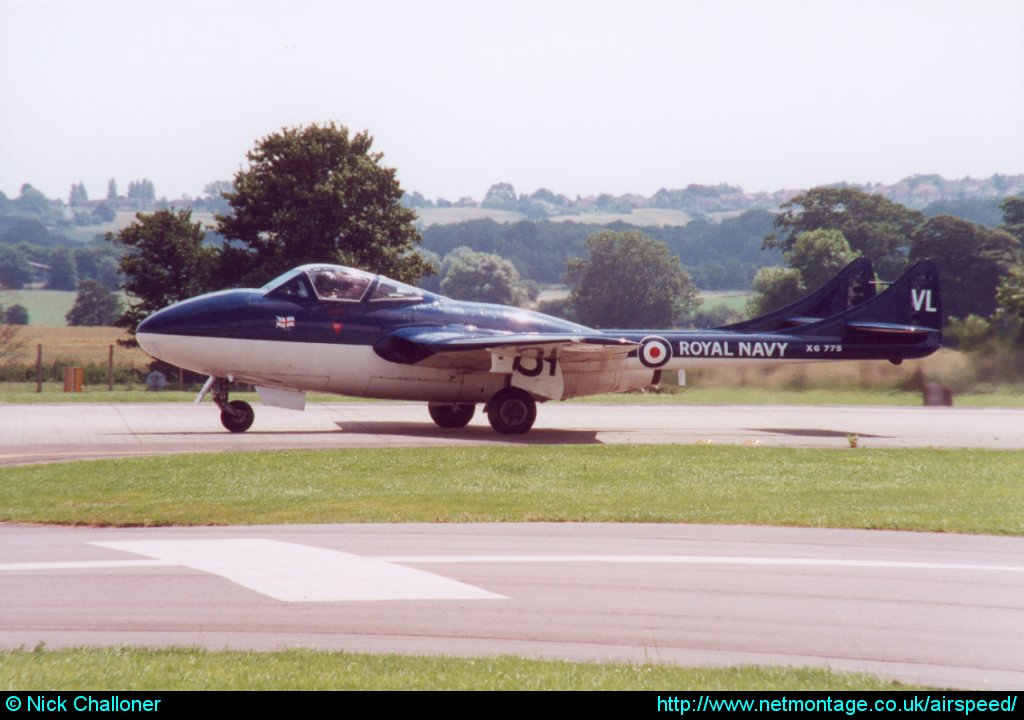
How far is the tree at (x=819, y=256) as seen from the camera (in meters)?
54.6

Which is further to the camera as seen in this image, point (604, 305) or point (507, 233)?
point (507, 233)

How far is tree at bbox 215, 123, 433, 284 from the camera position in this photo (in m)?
45.8

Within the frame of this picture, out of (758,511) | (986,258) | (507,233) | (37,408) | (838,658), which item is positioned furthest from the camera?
(507,233)

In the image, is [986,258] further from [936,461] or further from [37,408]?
[37,408]

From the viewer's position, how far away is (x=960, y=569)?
8930mm

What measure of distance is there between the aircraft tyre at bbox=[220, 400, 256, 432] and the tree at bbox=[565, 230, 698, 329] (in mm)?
40462

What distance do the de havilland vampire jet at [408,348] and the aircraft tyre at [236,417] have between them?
19 mm

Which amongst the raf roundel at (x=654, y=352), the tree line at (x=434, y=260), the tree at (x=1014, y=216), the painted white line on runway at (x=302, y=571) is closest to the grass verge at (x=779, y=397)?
the tree line at (x=434, y=260)

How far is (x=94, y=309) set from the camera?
3152 inches

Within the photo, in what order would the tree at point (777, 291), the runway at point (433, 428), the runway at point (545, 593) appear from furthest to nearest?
the tree at point (777, 291), the runway at point (433, 428), the runway at point (545, 593)

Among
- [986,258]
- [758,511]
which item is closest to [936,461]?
[758,511]

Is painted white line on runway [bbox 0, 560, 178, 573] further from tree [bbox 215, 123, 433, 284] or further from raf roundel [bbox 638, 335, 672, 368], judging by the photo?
tree [bbox 215, 123, 433, 284]

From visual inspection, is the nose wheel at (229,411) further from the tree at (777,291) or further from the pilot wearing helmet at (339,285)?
the tree at (777,291)
